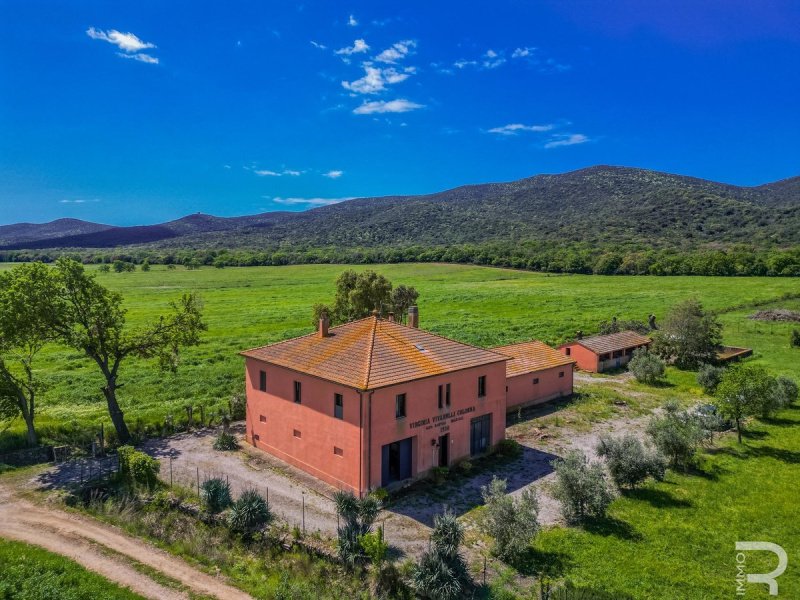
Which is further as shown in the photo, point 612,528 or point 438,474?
point 438,474

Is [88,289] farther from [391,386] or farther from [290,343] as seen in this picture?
[391,386]

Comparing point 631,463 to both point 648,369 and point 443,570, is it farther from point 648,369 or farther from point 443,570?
point 648,369

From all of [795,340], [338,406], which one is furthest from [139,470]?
[795,340]

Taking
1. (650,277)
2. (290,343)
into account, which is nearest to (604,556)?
(290,343)

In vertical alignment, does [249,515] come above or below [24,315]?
below

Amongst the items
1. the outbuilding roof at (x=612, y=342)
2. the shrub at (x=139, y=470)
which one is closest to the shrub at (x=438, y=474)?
the shrub at (x=139, y=470)
